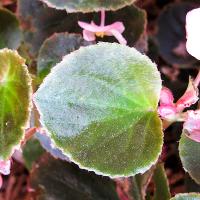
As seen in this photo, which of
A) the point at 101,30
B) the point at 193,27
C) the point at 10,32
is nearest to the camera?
the point at 193,27

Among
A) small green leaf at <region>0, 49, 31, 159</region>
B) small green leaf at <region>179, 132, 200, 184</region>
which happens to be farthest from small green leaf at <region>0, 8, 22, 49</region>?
small green leaf at <region>179, 132, 200, 184</region>

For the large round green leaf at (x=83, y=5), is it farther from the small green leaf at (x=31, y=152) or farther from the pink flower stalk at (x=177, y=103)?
the small green leaf at (x=31, y=152)

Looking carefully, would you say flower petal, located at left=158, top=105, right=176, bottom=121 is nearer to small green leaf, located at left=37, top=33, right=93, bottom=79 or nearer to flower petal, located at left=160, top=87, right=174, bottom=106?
flower petal, located at left=160, top=87, right=174, bottom=106

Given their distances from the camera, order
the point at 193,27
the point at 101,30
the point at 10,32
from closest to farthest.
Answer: the point at 193,27
the point at 101,30
the point at 10,32

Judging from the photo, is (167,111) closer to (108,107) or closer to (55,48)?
(108,107)

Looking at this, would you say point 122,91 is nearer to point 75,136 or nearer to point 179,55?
point 75,136

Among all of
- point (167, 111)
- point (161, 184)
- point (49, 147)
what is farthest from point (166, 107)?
point (49, 147)
